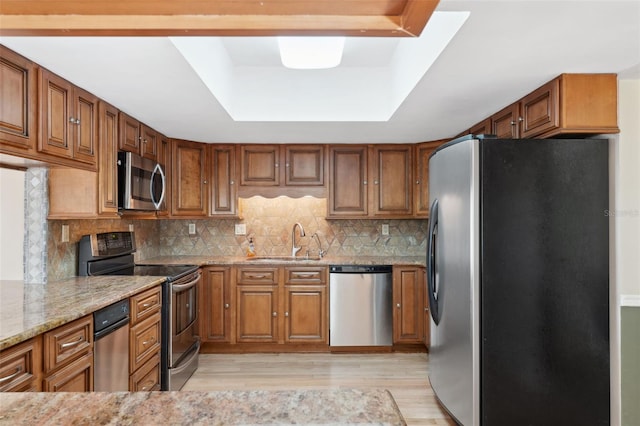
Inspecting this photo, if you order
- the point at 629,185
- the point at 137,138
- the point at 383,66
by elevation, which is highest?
the point at 383,66

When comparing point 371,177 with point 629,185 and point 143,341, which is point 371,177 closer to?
point 629,185

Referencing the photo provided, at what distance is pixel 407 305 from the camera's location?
3.73 metres

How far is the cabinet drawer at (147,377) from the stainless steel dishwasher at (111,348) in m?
0.09

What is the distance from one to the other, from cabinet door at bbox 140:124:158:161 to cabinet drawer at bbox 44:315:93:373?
5.82ft

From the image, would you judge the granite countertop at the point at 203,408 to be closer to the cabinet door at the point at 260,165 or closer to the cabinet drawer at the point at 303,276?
the cabinet drawer at the point at 303,276

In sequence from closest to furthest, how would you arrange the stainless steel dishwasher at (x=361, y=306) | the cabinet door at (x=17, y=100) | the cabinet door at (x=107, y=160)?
the cabinet door at (x=17, y=100) → the cabinet door at (x=107, y=160) → the stainless steel dishwasher at (x=361, y=306)

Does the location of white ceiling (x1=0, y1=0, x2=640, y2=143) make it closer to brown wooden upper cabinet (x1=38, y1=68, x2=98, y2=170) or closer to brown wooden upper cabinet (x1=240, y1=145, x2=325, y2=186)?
brown wooden upper cabinet (x1=38, y1=68, x2=98, y2=170)

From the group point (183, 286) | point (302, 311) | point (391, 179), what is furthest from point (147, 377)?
point (391, 179)

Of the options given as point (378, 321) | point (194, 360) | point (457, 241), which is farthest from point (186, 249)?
point (457, 241)

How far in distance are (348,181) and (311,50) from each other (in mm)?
1823

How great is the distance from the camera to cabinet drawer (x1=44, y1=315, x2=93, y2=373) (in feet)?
5.17

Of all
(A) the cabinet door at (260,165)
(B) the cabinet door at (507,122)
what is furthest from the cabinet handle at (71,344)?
(B) the cabinet door at (507,122)

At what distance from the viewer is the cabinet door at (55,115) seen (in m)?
1.98

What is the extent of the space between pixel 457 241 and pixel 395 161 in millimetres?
1892
